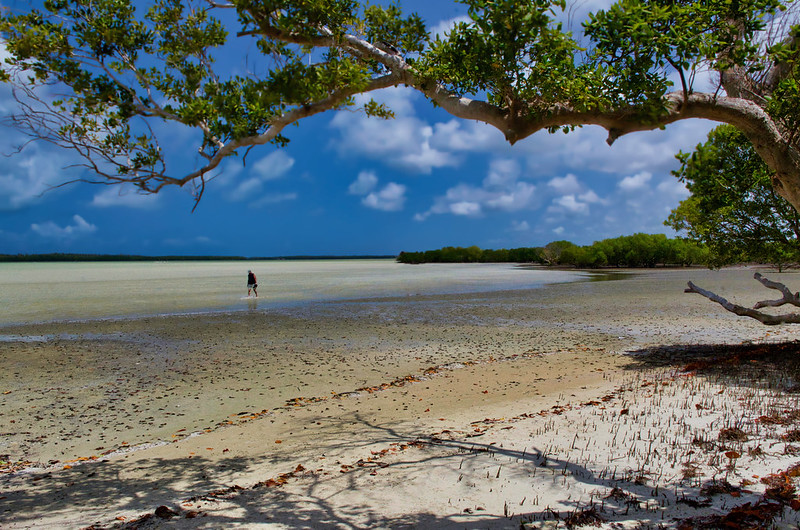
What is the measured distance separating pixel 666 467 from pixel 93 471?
Answer: 781 centimetres

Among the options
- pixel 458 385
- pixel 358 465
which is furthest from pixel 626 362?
pixel 358 465

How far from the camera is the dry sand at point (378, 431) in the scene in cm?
527

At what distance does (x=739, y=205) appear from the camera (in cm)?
1405

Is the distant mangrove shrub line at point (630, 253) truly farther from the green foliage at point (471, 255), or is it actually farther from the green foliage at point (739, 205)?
the green foliage at point (739, 205)

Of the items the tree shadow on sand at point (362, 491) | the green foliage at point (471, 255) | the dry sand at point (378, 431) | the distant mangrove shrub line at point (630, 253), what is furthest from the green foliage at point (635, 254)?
the tree shadow on sand at point (362, 491)

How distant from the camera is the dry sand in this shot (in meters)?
5.27

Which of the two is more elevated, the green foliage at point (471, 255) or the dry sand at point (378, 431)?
the green foliage at point (471, 255)

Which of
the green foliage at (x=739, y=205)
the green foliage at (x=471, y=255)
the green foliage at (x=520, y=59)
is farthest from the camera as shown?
the green foliage at (x=471, y=255)

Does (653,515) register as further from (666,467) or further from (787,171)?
(787,171)

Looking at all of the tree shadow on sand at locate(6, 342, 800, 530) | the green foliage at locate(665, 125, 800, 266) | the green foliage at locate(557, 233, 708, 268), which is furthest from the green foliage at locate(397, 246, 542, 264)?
the tree shadow on sand at locate(6, 342, 800, 530)

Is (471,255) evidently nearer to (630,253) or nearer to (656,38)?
(630,253)

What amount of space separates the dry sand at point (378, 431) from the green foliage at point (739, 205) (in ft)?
12.4

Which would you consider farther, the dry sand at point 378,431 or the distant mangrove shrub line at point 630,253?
the distant mangrove shrub line at point 630,253

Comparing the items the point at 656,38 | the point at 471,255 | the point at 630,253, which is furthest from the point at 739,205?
the point at 471,255
